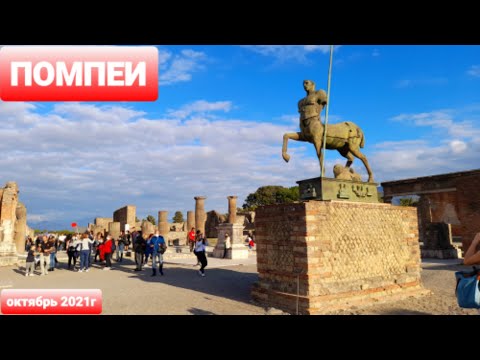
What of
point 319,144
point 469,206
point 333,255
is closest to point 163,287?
point 333,255

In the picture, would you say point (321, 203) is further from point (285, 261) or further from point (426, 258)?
point (426, 258)

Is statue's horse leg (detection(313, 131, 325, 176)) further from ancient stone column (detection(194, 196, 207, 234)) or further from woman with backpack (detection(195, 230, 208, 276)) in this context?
ancient stone column (detection(194, 196, 207, 234))

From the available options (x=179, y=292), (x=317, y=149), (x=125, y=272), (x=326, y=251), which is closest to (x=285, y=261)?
(x=326, y=251)

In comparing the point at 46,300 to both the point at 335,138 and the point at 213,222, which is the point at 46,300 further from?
the point at 213,222

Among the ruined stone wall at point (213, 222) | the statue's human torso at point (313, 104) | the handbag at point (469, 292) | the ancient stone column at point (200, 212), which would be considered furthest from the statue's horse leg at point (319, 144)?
the ruined stone wall at point (213, 222)

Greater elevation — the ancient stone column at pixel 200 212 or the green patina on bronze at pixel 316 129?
the green patina on bronze at pixel 316 129

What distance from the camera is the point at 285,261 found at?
21.6ft

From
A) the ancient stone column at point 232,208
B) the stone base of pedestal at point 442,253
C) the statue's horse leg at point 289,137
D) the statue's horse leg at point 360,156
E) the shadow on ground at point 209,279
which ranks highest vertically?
the statue's horse leg at point 289,137

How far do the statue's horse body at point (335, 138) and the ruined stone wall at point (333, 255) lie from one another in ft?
3.85

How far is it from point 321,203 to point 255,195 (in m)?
52.8

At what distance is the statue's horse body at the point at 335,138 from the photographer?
7.32 metres

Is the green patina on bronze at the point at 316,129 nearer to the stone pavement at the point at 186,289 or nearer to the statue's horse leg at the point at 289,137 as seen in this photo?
the statue's horse leg at the point at 289,137

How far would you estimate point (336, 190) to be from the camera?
6910 millimetres

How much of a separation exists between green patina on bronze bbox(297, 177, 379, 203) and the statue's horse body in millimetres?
462
